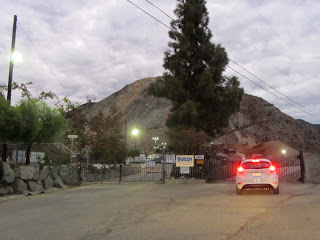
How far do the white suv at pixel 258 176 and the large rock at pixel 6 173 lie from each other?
9962mm

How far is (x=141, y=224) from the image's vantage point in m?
8.69

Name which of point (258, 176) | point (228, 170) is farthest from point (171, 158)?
point (258, 176)

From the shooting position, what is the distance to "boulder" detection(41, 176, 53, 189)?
19.0 metres

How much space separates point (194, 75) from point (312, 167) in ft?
45.2

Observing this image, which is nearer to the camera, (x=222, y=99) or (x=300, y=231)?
(x=300, y=231)

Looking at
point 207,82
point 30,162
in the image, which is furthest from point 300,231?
point 207,82

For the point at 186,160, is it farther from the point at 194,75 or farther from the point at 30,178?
the point at 194,75

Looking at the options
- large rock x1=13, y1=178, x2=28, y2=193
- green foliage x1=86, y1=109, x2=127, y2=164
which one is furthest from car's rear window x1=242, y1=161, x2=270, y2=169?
green foliage x1=86, y1=109, x2=127, y2=164

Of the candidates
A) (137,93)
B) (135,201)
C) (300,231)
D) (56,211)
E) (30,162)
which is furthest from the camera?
(137,93)

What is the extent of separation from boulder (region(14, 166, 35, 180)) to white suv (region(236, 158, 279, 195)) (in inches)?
393

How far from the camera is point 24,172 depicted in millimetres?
16984

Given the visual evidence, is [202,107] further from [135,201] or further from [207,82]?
[135,201]

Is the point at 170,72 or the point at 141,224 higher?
the point at 170,72

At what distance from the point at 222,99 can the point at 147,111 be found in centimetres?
12178
